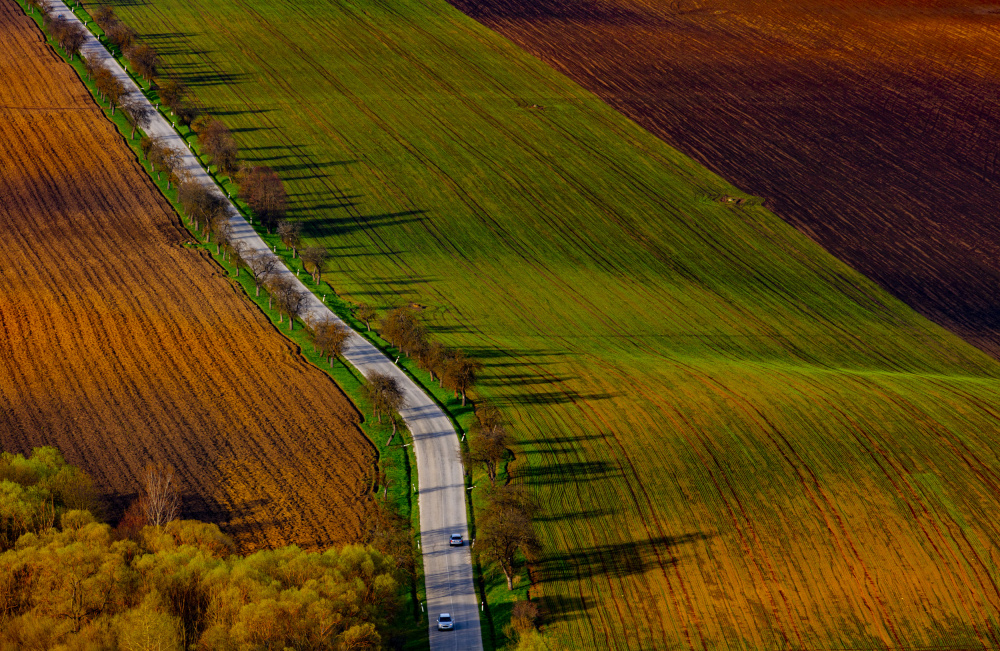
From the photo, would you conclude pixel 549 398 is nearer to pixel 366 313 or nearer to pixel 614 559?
pixel 366 313

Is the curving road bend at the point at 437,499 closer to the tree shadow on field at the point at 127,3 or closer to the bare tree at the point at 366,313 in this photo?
the bare tree at the point at 366,313

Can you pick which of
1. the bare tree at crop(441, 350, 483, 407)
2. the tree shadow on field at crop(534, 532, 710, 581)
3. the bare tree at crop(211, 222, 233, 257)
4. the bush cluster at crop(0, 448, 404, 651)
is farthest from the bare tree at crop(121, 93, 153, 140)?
the tree shadow on field at crop(534, 532, 710, 581)

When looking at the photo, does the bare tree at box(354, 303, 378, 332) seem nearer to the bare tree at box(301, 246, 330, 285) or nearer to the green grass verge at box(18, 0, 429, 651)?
the green grass verge at box(18, 0, 429, 651)

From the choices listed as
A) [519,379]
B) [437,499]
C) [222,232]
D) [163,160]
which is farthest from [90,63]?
[437,499]

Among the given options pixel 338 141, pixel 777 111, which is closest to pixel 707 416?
pixel 338 141

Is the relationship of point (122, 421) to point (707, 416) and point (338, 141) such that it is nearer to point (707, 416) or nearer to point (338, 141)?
point (707, 416)

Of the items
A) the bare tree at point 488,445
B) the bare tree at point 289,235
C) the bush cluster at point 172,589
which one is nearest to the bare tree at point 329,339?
the bare tree at point 488,445
